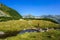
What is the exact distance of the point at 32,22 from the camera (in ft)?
400

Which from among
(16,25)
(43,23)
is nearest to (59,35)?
(16,25)

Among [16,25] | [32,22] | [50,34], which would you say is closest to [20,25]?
[16,25]

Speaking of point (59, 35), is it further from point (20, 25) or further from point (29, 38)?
point (20, 25)

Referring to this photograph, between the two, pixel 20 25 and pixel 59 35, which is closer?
pixel 59 35

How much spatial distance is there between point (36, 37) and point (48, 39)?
96.2 inches

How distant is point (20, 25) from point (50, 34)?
2887 inches

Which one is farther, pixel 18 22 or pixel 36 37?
pixel 18 22

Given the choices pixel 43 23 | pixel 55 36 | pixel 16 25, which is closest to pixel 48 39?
pixel 55 36

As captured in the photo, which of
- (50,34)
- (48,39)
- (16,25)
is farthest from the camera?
(16,25)

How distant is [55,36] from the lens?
36250 millimetres

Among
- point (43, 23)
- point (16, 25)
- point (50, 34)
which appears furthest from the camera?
point (43, 23)

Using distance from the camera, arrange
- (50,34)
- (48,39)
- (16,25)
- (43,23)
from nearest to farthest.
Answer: (48,39), (50,34), (16,25), (43,23)

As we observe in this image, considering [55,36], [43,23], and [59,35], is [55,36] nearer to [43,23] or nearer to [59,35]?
[59,35]

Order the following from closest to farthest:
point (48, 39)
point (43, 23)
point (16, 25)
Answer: point (48, 39) → point (16, 25) → point (43, 23)
